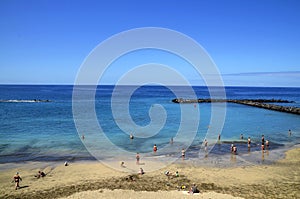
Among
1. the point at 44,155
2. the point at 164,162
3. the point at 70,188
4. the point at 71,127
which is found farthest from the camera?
the point at 71,127

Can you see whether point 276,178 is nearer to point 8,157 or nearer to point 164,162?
point 164,162

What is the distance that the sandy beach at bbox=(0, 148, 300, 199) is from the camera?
48.3 feet

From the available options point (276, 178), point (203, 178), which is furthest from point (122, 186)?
point (276, 178)

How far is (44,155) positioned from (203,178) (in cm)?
1472

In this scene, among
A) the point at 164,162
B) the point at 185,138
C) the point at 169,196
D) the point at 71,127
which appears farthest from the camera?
the point at 71,127

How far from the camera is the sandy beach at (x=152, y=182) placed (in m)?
14.7

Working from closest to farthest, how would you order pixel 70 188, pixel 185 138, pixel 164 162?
1. pixel 70 188
2. pixel 164 162
3. pixel 185 138

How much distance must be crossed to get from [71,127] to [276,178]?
93.7 ft

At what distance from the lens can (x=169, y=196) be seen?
14156 mm

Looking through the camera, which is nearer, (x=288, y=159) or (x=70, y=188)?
(x=70, y=188)

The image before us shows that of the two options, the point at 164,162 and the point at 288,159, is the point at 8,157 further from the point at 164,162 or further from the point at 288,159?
the point at 288,159

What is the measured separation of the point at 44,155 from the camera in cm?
2348

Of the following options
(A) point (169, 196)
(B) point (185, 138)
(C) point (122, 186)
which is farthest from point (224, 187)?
(B) point (185, 138)

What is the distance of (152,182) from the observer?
54.7 feet
